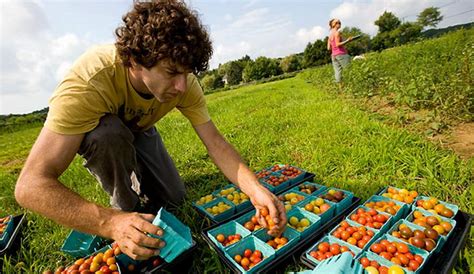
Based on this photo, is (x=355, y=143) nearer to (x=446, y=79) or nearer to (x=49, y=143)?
(x=446, y=79)

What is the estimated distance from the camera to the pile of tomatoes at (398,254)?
136cm

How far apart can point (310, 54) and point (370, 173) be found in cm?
4862

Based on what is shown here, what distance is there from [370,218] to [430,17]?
259ft

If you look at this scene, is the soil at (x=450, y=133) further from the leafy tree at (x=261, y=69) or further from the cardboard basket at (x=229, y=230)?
the leafy tree at (x=261, y=69)

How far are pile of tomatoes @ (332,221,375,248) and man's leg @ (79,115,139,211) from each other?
58.1 inches

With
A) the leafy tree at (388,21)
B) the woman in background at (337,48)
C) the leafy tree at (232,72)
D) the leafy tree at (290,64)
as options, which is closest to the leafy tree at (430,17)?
the leafy tree at (388,21)

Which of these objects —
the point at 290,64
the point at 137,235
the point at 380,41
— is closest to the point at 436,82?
the point at 137,235

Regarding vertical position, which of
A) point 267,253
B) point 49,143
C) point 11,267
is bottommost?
point 267,253

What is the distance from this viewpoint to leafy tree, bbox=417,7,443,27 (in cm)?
6031

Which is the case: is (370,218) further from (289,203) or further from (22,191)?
(22,191)

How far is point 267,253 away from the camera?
160cm

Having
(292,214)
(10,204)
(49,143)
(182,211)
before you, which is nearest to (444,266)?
(292,214)

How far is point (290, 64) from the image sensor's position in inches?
2152

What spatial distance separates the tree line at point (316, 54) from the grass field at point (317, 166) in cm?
3758
